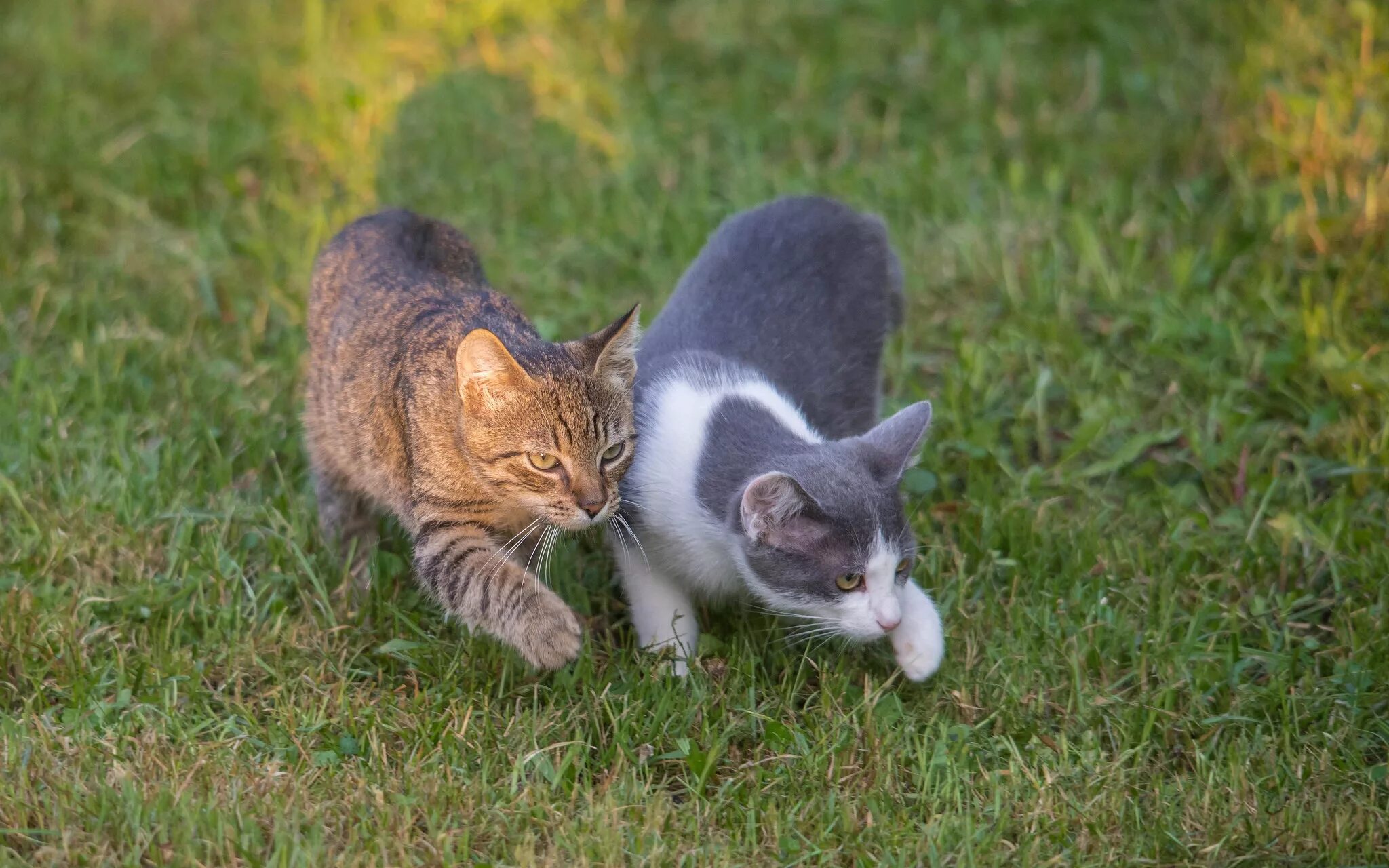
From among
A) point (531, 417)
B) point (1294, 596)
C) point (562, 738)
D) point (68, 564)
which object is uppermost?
point (531, 417)

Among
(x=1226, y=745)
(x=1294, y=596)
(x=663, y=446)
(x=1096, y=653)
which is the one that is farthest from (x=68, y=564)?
(x=1294, y=596)

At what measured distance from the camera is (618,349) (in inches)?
143

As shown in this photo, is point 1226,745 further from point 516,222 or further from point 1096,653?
point 516,222

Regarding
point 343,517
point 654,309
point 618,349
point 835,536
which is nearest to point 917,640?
point 835,536

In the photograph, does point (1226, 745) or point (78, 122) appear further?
point (78, 122)

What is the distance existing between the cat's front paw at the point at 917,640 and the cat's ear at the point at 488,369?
3.86ft

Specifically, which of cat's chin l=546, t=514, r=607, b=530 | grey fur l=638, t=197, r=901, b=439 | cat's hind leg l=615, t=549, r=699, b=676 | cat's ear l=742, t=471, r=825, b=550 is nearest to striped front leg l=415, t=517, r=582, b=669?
cat's chin l=546, t=514, r=607, b=530

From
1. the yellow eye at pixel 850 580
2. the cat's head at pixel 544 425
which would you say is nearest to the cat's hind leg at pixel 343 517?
the cat's head at pixel 544 425

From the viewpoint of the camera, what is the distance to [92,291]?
5.24 m

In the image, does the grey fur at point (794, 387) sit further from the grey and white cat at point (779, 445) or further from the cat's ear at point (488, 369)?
the cat's ear at point (488, 369)

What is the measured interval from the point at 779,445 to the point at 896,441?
0.32m

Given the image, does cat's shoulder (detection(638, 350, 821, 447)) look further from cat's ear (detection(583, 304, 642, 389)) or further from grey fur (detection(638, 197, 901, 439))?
cat's ear (detection(583, 304, 642, 389))

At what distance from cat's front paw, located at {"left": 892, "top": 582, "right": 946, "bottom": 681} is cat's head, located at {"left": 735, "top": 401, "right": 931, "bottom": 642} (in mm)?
107

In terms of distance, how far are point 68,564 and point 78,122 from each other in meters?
3.07
